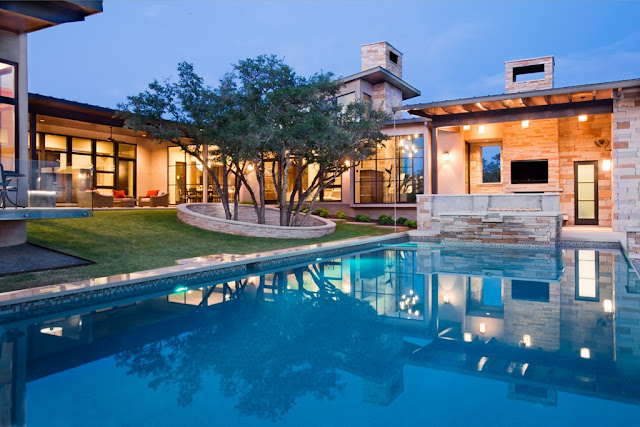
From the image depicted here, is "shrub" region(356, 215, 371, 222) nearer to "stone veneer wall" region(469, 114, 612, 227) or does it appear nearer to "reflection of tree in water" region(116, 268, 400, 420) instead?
"stone veneer wall" region(469, 114, 612, 227)

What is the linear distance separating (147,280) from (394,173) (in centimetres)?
1308

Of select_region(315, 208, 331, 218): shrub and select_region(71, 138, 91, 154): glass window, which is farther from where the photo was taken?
select_region(315, 208, 331, 218): shrub

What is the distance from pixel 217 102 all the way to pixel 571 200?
1312 cm

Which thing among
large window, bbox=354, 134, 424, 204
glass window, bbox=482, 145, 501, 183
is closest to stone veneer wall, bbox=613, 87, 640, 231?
glass window, bbox=482, 145, 501, 183

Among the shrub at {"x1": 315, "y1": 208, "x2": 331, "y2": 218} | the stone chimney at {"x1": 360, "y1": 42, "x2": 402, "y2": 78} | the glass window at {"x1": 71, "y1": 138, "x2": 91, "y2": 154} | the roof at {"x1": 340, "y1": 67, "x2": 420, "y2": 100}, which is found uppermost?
the stone chimney at {"x1": 360, "y1": 42, "x2": 402, "y2": 78}

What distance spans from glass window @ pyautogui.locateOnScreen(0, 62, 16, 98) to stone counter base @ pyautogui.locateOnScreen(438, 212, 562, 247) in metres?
11.2

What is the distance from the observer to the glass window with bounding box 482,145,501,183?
1880cm

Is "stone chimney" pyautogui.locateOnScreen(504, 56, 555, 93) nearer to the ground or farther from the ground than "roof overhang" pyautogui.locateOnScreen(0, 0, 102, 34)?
farther from the ground

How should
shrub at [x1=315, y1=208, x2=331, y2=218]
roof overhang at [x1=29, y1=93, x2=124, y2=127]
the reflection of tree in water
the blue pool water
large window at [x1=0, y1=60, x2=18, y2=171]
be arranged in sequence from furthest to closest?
shrub at [x1=315, y1=208, x2=331, y2=218] < roof overhang at [x1=29, y1=93, x2=124, y2=127] < large window at [x1=0, y1=60, x2=18, y2=171] < the reflection of tree in water < the blue pool water

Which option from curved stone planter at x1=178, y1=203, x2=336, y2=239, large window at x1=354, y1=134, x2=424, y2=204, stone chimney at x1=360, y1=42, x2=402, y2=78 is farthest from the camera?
stone chimney at x1=360, y1=42, x2=402, y2=78

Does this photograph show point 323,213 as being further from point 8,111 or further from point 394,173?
point 8,111

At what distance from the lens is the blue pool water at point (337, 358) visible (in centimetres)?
317

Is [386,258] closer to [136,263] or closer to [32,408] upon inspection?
[136,263]

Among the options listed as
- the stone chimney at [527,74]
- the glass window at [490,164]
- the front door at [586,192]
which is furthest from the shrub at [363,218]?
the stone chimney at [527,74]
